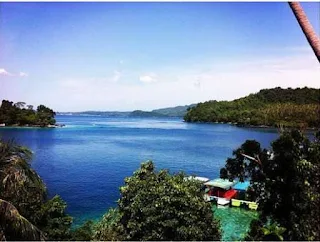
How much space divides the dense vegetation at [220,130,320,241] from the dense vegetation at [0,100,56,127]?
76.4 metres

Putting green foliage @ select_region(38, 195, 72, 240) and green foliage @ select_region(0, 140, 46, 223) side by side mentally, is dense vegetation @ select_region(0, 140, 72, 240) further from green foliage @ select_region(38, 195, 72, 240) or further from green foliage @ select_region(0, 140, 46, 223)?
green foliage @ select_region(38, 195, 72, 240)

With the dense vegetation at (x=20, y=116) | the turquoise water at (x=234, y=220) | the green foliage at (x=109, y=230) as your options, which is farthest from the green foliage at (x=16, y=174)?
the dense vegetation at (x=20, y=116)

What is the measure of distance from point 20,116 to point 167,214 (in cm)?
7698

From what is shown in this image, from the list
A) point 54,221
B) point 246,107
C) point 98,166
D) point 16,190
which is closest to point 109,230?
point 54,221

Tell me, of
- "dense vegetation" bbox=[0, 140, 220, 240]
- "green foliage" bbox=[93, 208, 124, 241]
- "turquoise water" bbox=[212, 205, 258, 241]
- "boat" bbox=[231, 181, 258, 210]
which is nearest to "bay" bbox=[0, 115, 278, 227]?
"boat" bbox=[231, 181, 258, 210]

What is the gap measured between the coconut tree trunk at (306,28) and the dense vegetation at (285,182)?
2090 millimetres

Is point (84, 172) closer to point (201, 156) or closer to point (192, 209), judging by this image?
point (201, 156)

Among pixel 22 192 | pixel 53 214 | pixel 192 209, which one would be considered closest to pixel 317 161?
pixel 192 209

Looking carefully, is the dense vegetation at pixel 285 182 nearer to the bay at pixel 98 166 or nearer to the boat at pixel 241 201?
the boat at pixel 241 201

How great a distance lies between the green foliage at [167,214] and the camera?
8.61m

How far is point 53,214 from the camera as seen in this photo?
30.7 ft

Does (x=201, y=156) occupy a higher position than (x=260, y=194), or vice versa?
(x=260, y=194)

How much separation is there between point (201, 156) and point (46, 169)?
54.3 ft

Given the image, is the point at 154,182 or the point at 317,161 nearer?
the point at 317,161
